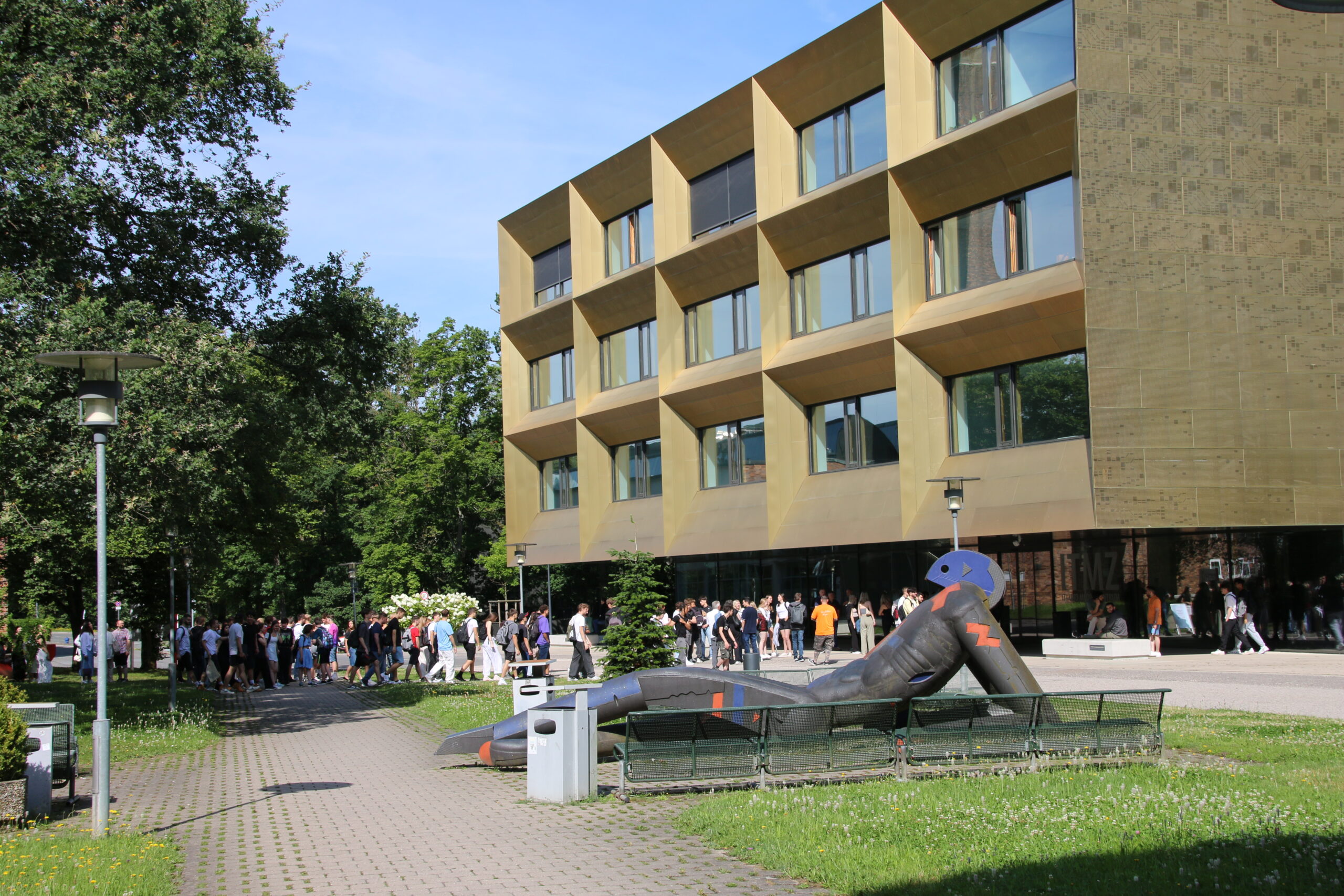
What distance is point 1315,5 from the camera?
181 inches

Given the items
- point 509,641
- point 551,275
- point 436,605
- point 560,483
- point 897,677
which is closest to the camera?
point 897,677

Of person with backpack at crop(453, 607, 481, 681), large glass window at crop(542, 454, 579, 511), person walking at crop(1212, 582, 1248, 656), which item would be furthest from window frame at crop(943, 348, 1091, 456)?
large glass window at crop(542, 454, 579, 511)

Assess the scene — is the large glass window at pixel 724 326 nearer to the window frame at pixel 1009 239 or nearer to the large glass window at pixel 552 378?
the window frame at pixel 1009 239

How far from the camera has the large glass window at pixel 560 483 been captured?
4697 centimetres

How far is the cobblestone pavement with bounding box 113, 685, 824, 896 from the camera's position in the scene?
785 centimetres

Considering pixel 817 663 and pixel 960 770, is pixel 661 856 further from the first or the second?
pixel 817 663

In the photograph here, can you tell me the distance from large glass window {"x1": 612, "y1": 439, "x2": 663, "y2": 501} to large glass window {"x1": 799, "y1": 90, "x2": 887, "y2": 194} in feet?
36.3

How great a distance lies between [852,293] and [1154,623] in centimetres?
1188

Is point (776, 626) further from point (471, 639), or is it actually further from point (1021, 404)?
point (1021, 404)

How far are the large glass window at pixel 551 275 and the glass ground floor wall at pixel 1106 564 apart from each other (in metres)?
18.8

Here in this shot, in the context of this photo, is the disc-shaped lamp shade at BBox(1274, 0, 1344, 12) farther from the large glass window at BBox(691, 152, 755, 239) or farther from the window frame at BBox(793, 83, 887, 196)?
the large glass window at BBox(691, 152, 755, 239)

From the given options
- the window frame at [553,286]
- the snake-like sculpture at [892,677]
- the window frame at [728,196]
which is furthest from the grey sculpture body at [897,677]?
the window frame at [553,286]

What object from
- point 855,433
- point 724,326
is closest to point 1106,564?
point 855,433

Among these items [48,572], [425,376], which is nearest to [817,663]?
[48,572]
